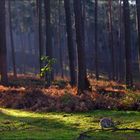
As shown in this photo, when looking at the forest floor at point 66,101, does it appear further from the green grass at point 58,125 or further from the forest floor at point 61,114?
the green grass at point 58,125

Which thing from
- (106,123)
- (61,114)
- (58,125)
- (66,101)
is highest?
(106,123)

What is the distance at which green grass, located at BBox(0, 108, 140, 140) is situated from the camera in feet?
41.4

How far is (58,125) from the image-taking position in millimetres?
15195

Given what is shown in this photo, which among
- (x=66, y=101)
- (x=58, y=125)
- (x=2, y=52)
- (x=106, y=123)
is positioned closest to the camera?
(x=106, y=123)

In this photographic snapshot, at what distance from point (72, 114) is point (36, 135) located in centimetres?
526

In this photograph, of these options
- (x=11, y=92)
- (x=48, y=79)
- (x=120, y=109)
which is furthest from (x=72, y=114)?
(x=48, y=79)

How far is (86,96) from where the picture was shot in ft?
67.4

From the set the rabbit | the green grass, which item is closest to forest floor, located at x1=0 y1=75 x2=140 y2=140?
the green grass

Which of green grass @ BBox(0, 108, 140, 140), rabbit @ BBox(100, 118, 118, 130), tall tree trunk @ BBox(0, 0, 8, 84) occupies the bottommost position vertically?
green grass @ BBox(0, 108, 140, 140)

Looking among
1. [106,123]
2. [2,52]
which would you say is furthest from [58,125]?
[2,52]

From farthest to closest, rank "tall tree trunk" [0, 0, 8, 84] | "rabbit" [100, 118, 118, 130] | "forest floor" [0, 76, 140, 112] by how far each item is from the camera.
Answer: "tall tree trunk" [0, 0, 8, 84] < "forest floor" [0, 76, 140, 112] < "rabbit" [100, 118, 118, 130]

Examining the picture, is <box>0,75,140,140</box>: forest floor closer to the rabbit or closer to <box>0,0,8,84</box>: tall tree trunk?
the rabbit

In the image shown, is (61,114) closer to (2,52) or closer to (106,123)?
(106,123)

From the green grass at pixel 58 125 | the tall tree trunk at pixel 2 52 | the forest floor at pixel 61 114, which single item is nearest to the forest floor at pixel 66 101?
the forest floor at pixel 61 114
